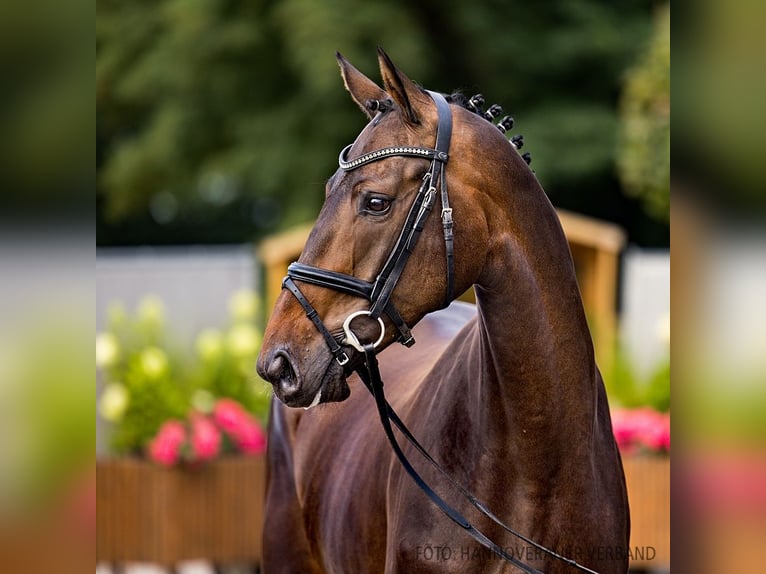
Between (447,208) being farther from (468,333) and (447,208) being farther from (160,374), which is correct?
(160,374)

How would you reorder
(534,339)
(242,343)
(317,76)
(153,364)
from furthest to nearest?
(317,76)
(242,343)
(153,364)
(534,339)

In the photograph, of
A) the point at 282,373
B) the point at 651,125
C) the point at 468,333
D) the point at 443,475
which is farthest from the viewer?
the point at 651,125

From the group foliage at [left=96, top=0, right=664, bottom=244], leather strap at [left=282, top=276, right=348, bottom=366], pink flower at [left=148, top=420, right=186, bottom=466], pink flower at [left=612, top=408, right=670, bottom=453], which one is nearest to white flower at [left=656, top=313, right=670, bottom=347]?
pink flower at [left=612, top=408, right=670, bottom=453]

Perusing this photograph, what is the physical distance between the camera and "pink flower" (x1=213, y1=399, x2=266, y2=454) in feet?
21.4

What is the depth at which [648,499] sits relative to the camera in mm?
6203

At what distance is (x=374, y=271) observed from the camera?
2.36 m

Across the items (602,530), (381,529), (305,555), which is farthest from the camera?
(305,555)

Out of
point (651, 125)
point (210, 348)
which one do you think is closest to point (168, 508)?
point (210, 348)

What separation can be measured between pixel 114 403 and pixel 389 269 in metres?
4.52

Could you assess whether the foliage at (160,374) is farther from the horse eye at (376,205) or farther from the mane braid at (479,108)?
the horse eye at (376,205)
